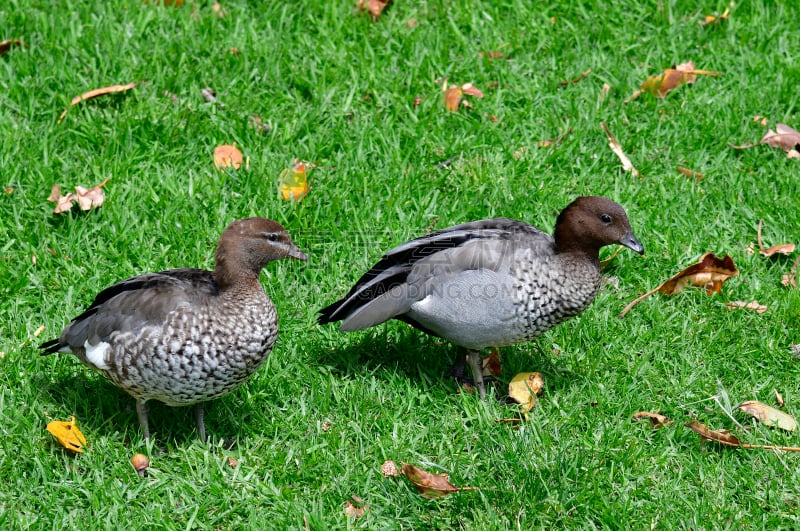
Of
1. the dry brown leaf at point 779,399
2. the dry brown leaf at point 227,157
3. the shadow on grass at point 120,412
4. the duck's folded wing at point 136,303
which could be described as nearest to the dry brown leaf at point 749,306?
the dry brown leaf at point 779,399

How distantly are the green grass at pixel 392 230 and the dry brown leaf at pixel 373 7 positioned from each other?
0.22ft

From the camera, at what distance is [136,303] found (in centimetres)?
452

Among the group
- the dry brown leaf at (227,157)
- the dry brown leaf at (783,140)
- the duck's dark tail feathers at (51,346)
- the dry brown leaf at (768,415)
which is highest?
the dry brown leaf at (783,140)

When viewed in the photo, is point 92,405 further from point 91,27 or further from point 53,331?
point 91,27

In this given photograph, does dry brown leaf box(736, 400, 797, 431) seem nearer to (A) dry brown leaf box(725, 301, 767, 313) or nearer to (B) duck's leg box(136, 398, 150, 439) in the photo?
(A) dry brown leaf box(725, 301, 767, 313)

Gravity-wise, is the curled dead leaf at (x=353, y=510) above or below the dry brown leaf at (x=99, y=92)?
below

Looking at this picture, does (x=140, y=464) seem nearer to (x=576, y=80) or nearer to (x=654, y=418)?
(x=654, y=418)

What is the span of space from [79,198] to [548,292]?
2.73 meters

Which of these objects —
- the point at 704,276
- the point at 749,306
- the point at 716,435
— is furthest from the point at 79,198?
the point at 749,306

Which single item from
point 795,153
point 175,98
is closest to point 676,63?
point 795,153

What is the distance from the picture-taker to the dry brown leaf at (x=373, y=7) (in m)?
7.23

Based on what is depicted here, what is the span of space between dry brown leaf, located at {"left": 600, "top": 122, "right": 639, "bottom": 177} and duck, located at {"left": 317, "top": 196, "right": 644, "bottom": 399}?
4.67 feet

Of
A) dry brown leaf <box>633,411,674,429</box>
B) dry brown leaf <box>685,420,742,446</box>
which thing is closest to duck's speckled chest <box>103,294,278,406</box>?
dry brown leaf <box>633,411,674,429</box>

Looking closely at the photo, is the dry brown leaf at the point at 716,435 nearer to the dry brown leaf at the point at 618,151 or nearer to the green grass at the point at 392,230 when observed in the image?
the green grass at the point at 392,230
